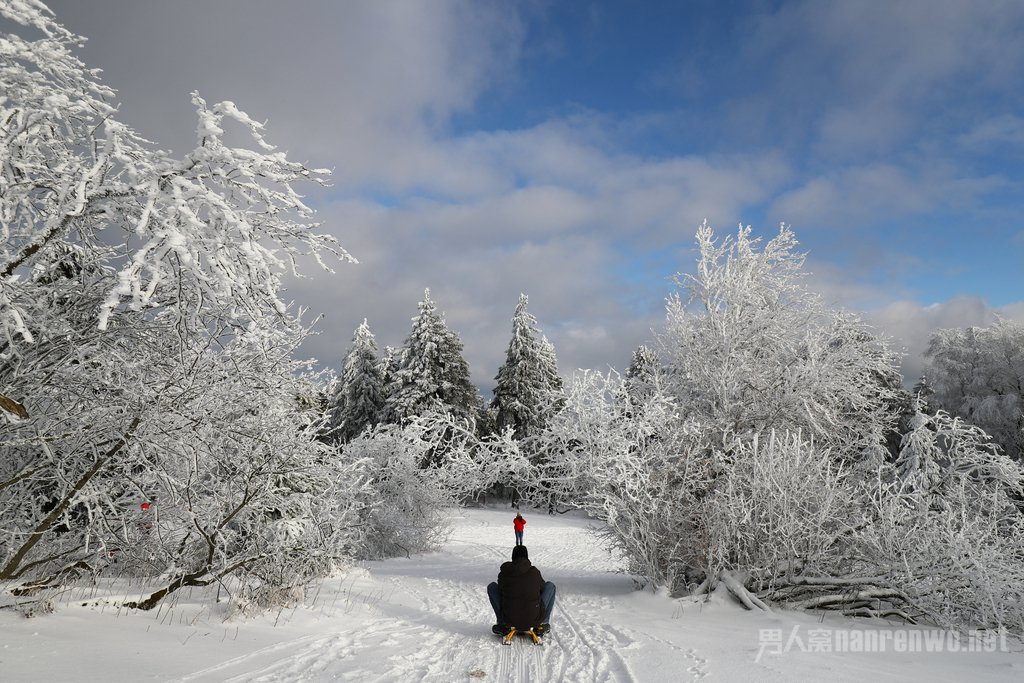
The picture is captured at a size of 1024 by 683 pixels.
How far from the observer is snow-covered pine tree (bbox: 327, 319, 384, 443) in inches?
1513

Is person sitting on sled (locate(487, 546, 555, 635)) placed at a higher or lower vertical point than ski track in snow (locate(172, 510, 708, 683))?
higher

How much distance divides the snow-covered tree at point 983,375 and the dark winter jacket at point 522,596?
28.5 m

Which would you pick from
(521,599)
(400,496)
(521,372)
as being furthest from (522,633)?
(521,372)

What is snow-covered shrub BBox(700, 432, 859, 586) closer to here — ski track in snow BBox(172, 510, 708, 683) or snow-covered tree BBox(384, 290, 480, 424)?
ski track in snow BBox(172, 510, 708, 683)

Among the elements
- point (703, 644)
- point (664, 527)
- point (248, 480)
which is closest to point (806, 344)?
point (664, 527)

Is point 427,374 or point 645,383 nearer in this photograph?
point 645,383

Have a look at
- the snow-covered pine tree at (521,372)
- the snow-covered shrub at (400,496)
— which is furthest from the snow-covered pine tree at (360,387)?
the snow-covered shrub at (400,496)

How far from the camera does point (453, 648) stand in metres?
6.70

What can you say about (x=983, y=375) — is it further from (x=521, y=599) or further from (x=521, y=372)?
(x=521, y=599)

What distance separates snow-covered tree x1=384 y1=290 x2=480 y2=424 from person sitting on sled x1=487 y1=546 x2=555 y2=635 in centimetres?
2756

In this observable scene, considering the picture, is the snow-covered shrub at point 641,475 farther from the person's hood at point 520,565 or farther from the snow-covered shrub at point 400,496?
the snow-covered shrub at point 400,496

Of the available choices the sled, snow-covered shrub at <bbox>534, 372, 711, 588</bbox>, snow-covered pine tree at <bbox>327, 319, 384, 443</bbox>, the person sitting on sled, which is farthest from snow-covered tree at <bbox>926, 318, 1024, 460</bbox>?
snow-covered pine tree at <bbox>327, 319, 384, 443</bbox>

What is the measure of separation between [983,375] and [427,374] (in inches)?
1088

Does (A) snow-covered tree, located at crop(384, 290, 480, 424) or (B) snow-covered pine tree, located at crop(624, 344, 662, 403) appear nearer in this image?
(B) snow-covered pine tree, located at crop(624, 344, 662, 403)
